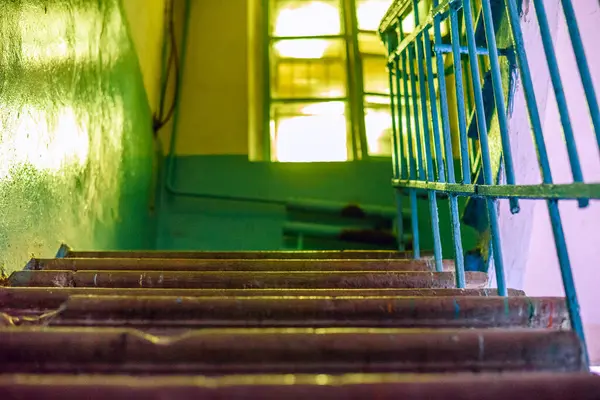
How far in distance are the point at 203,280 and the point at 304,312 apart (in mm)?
494

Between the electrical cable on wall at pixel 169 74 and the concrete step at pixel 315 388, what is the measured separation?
3.20 metres

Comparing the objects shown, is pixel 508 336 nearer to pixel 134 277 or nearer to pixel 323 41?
pixel 134 277

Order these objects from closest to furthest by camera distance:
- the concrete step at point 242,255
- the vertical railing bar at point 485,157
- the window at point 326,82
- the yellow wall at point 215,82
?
the vertical railing bar at point 485,157 < the concrete step at point 242,255 < the yellow wall at point 215,82 < the window at point 326,82

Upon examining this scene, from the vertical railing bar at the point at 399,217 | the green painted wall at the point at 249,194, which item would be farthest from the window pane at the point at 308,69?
the vertical railing bar at the point at 399,217

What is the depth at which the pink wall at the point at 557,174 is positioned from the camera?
193cm

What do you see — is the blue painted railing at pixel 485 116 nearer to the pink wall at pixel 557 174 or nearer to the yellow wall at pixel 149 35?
the pink wall at pixel 557 174

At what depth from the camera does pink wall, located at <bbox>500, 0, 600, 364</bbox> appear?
6.33 feet

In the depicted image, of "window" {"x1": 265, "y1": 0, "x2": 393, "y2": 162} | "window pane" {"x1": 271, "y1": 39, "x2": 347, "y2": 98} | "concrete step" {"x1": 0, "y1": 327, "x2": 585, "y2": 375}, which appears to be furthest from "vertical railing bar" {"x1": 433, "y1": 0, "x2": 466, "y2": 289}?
"window pane" {"x1": 271, "y1": 39, "x2": 347, "y2": 98}

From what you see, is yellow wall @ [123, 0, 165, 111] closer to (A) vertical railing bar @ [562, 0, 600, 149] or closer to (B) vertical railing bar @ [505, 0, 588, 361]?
(B) vertical railing bar @ [505, 0, 588, 361]

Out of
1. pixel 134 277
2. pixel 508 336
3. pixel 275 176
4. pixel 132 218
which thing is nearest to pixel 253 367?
pixel 508 336

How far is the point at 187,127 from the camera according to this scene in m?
4.08

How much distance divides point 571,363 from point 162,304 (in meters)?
0.89

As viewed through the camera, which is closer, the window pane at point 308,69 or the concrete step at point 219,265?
the concrete step at point 219,265

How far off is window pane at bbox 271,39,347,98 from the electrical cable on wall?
772 millimetres
